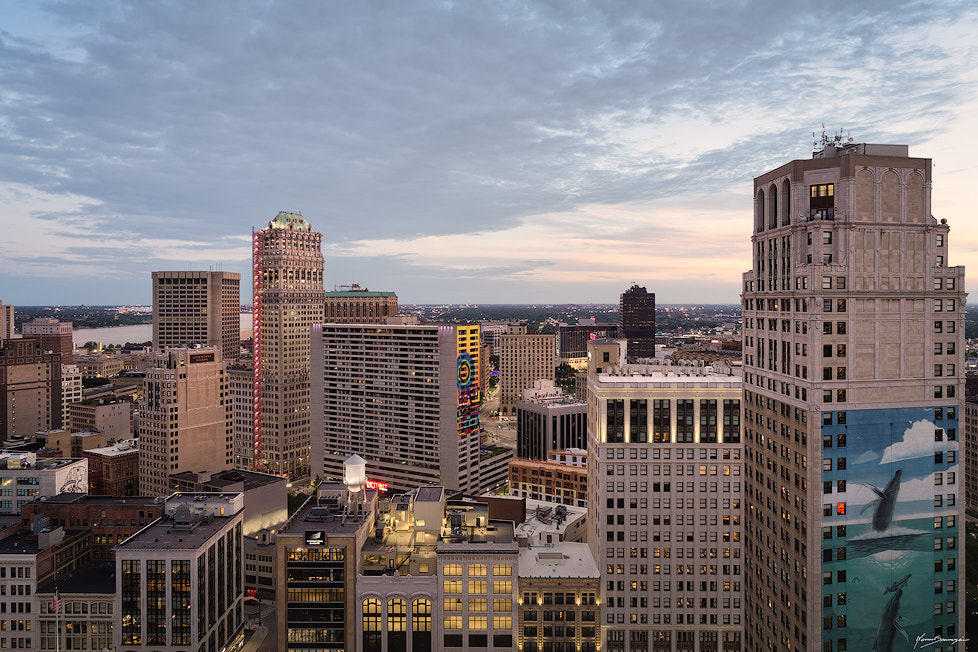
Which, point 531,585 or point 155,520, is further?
point 155,520

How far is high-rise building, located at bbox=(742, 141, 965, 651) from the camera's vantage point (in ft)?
275

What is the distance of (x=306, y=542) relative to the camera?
121 m

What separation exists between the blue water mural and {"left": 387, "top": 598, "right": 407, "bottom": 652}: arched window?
70.5 meters

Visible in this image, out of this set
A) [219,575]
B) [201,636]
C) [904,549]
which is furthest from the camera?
[219,575]

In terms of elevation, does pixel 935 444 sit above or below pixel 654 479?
above

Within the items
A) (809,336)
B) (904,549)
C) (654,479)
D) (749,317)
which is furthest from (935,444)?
(654,479)

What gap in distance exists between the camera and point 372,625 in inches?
4665

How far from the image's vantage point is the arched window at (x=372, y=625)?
118 meters

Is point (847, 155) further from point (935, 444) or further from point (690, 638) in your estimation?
A: point (690, 638)

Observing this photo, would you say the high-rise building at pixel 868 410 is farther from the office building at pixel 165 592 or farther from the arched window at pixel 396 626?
the office building at pixel 165 592

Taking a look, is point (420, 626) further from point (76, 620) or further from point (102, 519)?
point (102, 519)

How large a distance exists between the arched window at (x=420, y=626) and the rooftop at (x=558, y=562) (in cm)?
1881

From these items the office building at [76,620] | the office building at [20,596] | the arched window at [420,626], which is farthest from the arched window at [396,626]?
the office building at [20,596]

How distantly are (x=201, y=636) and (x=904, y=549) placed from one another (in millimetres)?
114921
